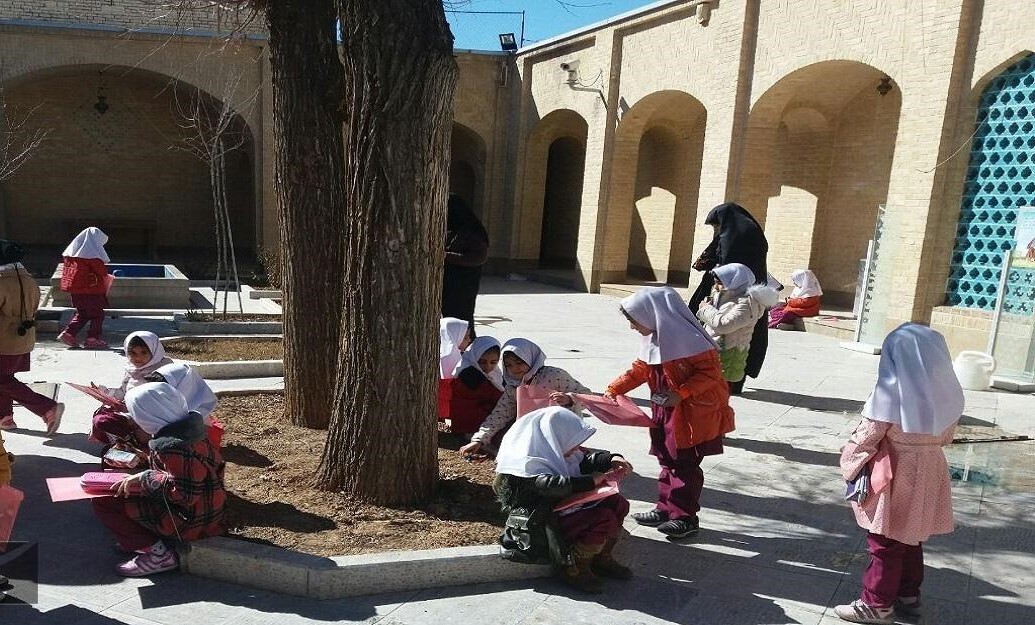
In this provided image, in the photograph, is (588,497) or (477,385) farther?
(477,385)

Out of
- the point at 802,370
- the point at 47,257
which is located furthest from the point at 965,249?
the point at 47,257

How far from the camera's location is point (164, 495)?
10.3 ft

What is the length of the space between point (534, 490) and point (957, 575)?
2063mm

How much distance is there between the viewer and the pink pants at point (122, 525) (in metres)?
3.25

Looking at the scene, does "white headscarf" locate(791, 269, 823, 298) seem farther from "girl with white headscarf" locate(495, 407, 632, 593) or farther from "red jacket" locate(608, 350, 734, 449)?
"girl with white headscarf" locate(495, 407, 632, 593)

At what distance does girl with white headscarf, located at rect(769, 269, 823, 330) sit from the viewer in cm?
1114

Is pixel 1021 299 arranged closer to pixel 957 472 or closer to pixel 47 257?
pixel 957 472

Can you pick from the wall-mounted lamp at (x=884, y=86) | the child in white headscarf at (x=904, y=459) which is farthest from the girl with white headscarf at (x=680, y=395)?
the wall-mounted lamp at (x=884, y=86)

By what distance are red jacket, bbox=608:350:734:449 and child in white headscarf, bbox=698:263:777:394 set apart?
5.75 ft

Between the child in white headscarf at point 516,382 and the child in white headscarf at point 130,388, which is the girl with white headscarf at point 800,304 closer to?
the child in white headscarf at point 516,382

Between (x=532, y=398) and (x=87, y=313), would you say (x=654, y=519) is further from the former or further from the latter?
(x=87, y=313)

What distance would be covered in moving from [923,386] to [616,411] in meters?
1.40

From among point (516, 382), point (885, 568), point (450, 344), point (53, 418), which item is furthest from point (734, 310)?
point (53, 418)

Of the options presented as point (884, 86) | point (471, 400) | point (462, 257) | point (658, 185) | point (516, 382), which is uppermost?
point (884, 86)
